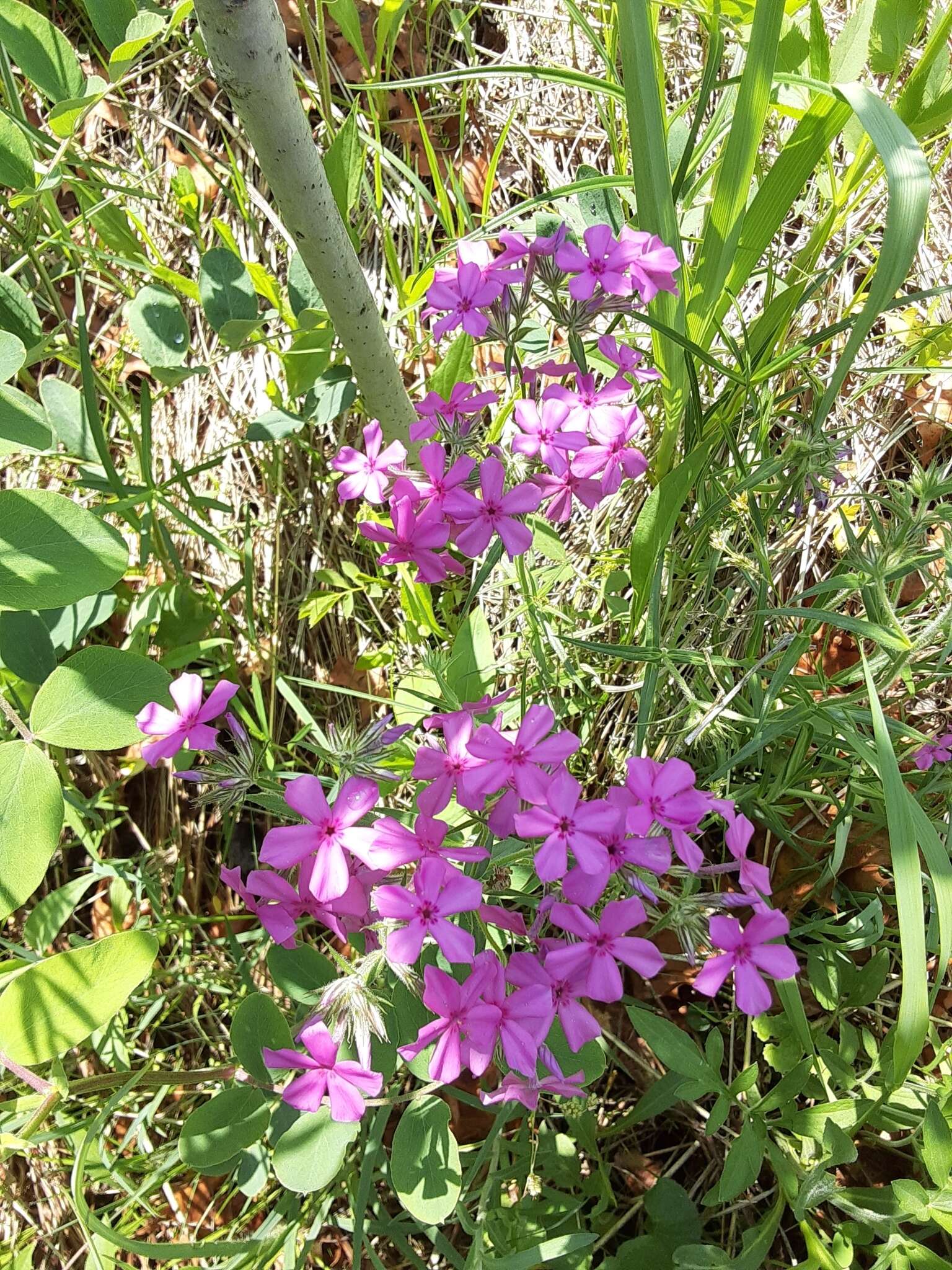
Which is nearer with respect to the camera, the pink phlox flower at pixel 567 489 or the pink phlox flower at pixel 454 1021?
the pink phlox flower at pixel 454 1021

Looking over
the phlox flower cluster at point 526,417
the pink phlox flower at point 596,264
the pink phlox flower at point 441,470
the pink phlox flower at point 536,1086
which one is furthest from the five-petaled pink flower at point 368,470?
the pink phlox flower at point 536,1086

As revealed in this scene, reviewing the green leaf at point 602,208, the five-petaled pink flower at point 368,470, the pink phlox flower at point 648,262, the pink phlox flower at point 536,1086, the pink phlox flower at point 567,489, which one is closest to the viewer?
the pink phlox flower at point 536,1086

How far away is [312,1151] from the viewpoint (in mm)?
1086

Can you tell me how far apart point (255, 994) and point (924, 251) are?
1.81 meters

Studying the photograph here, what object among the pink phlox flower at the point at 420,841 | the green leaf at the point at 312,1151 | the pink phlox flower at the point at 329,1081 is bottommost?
the green leaf at the point at 312,1151

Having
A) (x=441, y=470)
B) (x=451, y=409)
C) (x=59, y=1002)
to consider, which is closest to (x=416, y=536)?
(x=441, y=470)

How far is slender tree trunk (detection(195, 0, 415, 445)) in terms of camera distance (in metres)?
1.06

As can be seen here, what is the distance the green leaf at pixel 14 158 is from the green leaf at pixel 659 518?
Result: 3.38 feet

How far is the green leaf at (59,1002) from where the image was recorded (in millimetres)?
951

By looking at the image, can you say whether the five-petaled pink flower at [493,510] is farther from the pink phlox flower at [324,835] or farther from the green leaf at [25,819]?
the green leaf at [25,819]

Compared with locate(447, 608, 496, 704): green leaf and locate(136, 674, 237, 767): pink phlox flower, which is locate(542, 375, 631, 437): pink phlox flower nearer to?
locate(447, 608, 496, 704): green leaf

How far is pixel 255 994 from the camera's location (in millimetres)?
1154

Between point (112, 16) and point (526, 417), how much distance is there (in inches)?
34.3

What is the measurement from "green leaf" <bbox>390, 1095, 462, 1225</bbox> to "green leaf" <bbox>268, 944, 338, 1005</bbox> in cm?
19
